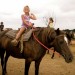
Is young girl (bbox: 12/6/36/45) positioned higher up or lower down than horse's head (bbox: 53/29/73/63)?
higher up

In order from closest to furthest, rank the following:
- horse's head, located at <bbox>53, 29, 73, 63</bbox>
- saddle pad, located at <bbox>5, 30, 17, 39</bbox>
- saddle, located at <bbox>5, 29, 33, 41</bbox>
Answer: horse's head, located at <bbox>53, 29, 73, 63</bbox>
saddle, located at <bbox>5, 29, 33, 41</bbox>
saddle pad, located at <bbox>5, 30, 17, 39</bbox>

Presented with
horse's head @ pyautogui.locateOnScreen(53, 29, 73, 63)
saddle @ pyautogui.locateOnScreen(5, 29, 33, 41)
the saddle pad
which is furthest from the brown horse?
the saddle pad

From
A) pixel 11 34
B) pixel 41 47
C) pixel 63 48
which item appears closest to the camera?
pixel 63 48

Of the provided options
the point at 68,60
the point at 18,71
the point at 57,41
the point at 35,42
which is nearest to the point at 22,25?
the point at 35,42

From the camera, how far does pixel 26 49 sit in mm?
8812

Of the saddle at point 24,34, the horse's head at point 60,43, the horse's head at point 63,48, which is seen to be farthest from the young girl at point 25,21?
the horse's head at point 63,48

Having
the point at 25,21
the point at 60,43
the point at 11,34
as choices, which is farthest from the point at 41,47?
the point at 11,34

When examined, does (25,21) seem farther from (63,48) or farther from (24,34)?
(63,48)

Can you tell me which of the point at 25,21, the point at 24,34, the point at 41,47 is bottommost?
the point at 41,47

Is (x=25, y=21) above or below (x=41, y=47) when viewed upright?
above

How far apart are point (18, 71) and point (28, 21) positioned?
10.9ft

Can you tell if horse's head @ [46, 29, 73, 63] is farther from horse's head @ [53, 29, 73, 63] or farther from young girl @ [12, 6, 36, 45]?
young girl @ [12, 6, 36, 45]

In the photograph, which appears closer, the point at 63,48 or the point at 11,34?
the point at 63,48

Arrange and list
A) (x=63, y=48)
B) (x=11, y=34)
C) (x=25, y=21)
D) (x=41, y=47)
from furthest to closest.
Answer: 1. (x=11, y=34)
2. (x=25, y=21)
3. (x=41, y=47)
4. (x=63, y=48)
